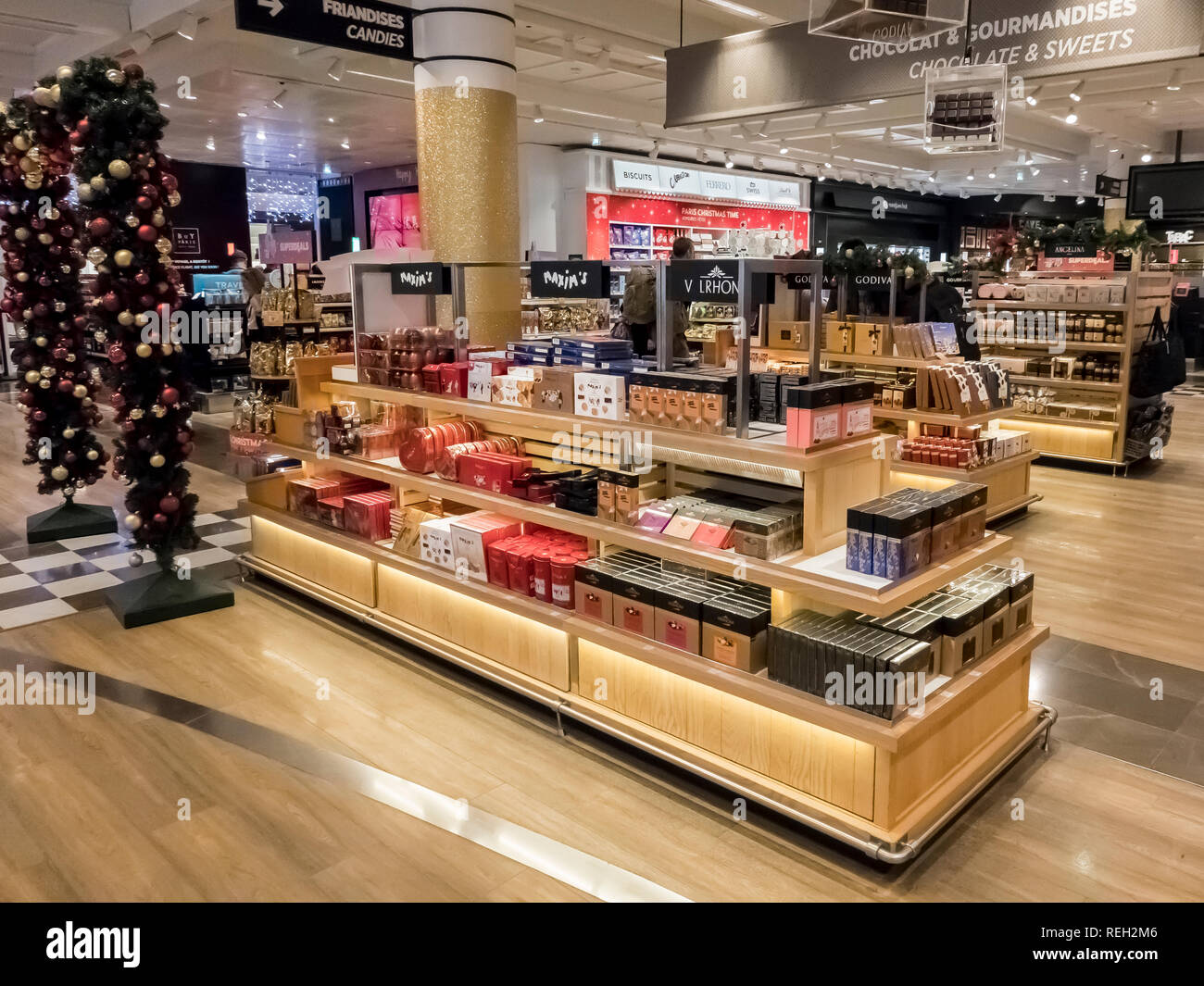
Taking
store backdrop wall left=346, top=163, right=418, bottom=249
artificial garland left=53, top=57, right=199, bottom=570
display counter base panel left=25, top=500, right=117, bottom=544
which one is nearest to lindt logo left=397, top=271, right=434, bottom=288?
artificial garland left=53, top=57, right=199, bottom=570

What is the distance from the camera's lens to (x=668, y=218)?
53.1ft

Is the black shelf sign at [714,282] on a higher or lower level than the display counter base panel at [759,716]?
higher

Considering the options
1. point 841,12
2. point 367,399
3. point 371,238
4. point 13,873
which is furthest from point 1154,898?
point 371,238

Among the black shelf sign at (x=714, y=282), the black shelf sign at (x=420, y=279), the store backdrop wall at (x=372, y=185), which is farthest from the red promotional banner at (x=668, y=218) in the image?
the black shelf sign at (x=714, y=282)

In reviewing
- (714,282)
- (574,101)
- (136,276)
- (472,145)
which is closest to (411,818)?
(714,282)

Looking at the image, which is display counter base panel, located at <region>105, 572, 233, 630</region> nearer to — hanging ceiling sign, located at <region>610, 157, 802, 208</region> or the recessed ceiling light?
the recessed ceiling light

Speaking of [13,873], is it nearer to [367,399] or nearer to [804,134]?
[367,399]

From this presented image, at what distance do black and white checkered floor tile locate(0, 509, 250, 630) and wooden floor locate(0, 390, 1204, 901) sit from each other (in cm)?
68

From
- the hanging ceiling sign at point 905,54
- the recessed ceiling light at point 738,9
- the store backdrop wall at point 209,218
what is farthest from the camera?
the store backdrop wall at point 209,218

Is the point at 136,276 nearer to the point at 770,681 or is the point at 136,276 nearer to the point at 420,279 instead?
the point at 420,279

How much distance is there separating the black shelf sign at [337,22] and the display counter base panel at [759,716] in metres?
2.81

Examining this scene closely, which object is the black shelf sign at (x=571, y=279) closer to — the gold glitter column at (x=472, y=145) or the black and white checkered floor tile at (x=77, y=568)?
the gold glitter column at (x=472, y=145)

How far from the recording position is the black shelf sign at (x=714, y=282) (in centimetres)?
337

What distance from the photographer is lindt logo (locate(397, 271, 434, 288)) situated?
4.78 meters
